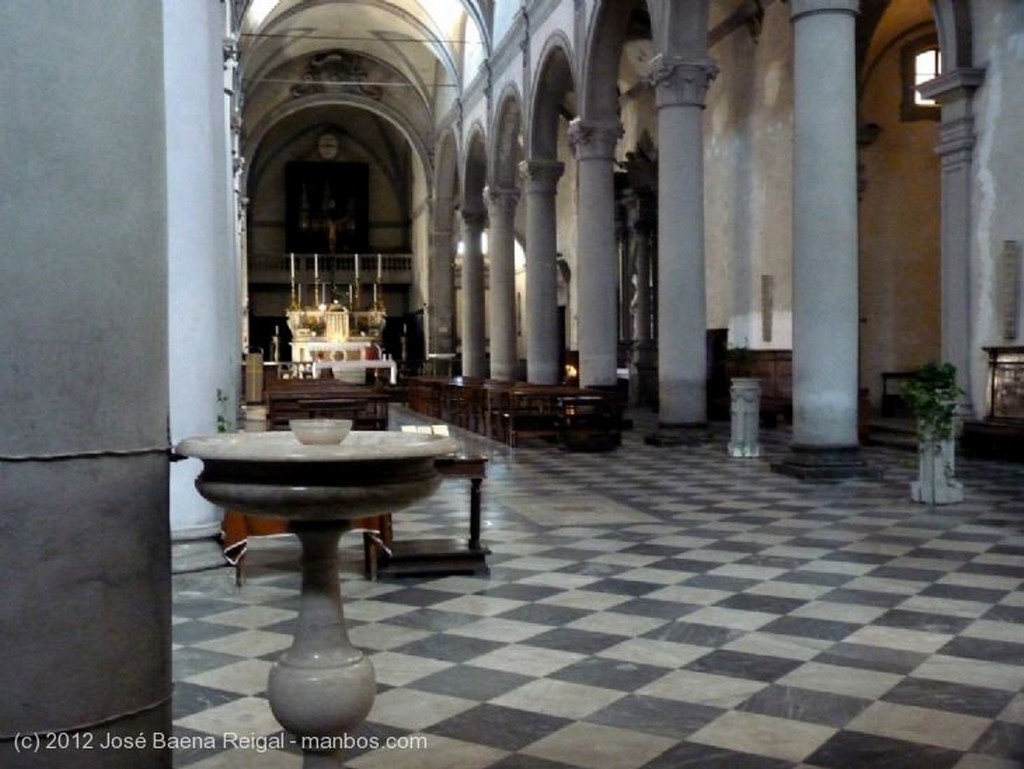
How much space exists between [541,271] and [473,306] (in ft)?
26.4

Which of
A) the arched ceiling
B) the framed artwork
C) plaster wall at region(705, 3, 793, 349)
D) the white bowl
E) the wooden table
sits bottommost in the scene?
the wooden table

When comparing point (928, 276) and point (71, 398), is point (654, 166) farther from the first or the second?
point (71, 398)

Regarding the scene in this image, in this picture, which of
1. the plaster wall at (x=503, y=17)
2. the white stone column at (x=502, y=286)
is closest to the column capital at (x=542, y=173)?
the white stone column at (x=502, y=286)

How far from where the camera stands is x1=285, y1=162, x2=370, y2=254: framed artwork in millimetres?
45062

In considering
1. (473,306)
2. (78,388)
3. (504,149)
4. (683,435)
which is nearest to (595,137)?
(683,435)

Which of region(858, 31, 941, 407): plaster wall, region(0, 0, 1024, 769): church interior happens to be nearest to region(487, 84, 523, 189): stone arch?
region(0, 0, 1024, 769): church interior

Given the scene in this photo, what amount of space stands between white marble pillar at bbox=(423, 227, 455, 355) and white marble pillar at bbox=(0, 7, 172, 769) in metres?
34.3

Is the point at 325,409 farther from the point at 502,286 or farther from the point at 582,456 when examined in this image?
the point at 502,286

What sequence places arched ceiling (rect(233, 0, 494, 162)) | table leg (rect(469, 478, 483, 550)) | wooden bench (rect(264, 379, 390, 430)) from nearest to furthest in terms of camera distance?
table leg (rect(469, 478, 483, 550)) < wooden bench (rect(264, 379, 390, 430)) < arched ceiling (rect(233, 0, 494, 162))

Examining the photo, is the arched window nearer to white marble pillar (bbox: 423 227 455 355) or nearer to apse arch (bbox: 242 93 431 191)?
white marble pillar (bbox: 423 227 455 355)

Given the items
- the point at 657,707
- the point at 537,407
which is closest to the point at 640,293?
the point at 537,407

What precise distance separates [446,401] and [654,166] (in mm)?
7112

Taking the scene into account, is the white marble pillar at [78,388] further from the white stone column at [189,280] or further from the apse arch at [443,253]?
the apse arch at [443,253]

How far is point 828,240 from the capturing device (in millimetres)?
11539
